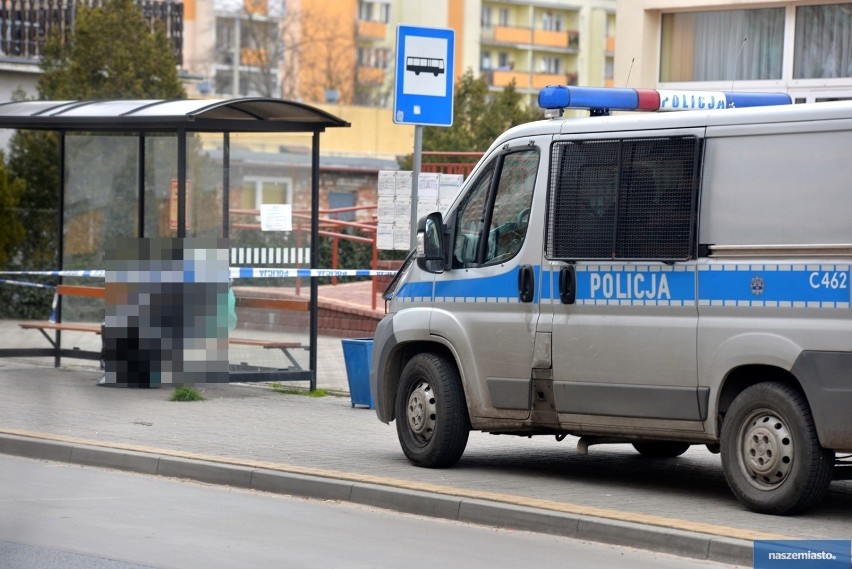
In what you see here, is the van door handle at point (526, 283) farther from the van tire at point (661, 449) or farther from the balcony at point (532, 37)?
the balcony at point (532, 37)

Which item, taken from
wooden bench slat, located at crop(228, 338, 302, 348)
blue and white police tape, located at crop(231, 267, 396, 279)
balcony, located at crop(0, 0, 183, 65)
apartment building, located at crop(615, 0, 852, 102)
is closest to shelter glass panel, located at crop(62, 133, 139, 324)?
blue and white police tape, located at crop(231, 267, 396, 279)

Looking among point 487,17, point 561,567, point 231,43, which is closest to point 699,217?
point 561,567

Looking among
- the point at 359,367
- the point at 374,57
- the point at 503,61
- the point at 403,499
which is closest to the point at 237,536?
the point at 403,499

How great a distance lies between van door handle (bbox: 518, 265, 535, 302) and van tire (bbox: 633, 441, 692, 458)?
1.86 metres

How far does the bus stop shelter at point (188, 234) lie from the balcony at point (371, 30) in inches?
3168

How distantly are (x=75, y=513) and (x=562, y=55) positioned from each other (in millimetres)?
97463

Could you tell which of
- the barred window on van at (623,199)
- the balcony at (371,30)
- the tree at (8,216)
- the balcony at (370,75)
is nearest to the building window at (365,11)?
the balcony at (371,30)

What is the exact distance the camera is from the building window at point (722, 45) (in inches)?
680

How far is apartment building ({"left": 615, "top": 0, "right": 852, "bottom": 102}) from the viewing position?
16766 millimetres

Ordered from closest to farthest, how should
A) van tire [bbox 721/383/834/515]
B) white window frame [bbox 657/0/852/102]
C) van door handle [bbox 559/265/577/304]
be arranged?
van tire [bbox 721/383/834/515] → van door handle [bbox 559/265/577/304] → white window frame [bbox 657/0/852/102]

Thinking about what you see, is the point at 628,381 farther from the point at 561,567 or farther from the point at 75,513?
the point at 75,513

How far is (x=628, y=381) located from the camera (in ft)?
31.7

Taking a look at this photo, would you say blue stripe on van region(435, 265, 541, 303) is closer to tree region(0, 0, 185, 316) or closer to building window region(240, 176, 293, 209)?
building window region(240, 176, 293, 209)

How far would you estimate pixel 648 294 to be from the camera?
9.52m
